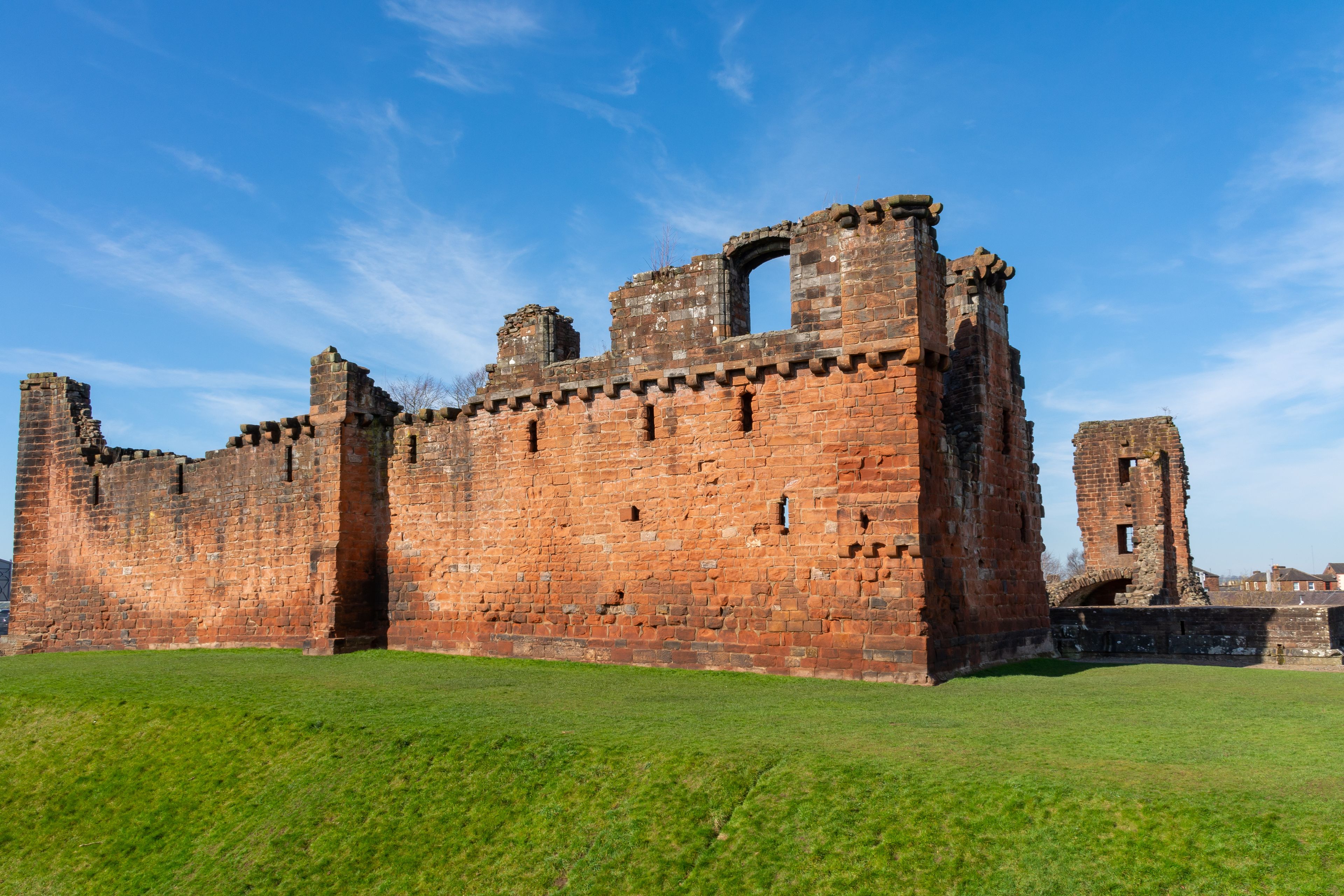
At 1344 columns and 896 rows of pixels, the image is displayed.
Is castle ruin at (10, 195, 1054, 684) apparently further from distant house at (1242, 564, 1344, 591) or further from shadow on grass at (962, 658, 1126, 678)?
distant house at (1242, 564, 1344, 591)

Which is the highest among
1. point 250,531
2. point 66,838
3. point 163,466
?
point 163,466

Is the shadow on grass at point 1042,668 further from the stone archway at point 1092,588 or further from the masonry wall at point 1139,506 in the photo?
the masonry wall at point 1139,506

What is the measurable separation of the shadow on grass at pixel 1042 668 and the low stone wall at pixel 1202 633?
62.9 inches

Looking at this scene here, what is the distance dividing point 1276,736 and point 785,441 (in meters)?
6.72

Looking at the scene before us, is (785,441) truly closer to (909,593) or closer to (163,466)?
(909,593)

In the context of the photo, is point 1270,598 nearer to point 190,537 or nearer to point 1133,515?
point 1133,515

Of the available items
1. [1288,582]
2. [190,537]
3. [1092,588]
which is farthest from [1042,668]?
[1288,582]

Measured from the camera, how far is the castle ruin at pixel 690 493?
1298cm

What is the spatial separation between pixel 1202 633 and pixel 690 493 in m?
10.1

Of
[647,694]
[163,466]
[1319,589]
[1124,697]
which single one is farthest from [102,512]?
[1319,589]

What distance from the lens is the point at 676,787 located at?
25.0ft

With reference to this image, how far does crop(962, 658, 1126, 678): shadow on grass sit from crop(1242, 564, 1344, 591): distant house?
42.5 metres

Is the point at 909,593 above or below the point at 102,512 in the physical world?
below

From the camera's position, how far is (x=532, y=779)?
821 cm
